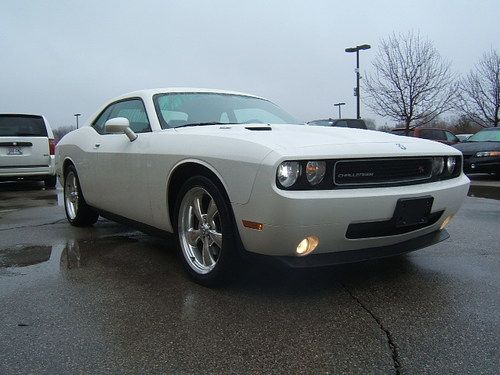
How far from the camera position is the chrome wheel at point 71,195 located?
18.0 ft

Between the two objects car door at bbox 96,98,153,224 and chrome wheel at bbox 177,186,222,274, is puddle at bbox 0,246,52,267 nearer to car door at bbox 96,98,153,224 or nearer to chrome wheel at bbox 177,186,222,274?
car door at bbox 96,98,153,224

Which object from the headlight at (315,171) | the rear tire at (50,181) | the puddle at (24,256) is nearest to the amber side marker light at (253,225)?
the headlight at (315,171)

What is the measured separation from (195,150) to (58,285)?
1364 mm

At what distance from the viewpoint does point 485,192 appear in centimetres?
902

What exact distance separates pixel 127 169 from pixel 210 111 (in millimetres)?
860

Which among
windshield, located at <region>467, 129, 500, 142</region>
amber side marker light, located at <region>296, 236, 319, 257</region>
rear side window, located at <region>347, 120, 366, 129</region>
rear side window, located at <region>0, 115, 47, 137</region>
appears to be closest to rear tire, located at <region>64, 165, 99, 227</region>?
amber side marker light, located at <region>296, 236, 319, 257</region>

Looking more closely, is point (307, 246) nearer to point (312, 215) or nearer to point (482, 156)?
point (312, 215)

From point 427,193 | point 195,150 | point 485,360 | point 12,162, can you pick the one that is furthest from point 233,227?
point 12,162

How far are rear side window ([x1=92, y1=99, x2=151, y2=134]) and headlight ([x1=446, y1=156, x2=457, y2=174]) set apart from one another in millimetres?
2332

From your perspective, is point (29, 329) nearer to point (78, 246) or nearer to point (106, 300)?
point (106, 300)

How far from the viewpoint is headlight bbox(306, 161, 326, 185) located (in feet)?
8.98

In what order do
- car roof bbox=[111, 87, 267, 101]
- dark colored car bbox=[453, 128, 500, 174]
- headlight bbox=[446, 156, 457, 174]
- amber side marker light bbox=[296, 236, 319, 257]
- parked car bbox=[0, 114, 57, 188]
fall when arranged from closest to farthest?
1. amber side marker light bbox=[296, 236, 319, 257]
2. headlight bbox=[446, 156, 457, 174]
3. car roof bbox=[111, 87, 267, 101]
4. parked car bbox=[0, 114, 57, 188]
5. dark colored car bbox=[453, 128, 500, 174]

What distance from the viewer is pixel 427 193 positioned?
9.96ft

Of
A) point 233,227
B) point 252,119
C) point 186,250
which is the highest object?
point 252,119
